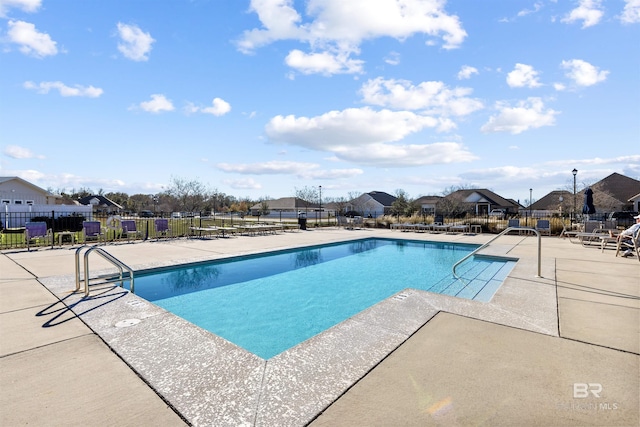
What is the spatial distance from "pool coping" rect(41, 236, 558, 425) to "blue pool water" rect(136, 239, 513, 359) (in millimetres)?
941

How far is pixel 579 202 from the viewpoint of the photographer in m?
33.8

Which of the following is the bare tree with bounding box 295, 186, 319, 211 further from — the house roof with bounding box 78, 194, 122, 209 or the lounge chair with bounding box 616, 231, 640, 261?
the lounge chair with bounding box 616, 231, 640, 261

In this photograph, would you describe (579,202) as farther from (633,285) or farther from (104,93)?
(104,93)

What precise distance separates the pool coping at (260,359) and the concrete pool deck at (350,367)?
14mm

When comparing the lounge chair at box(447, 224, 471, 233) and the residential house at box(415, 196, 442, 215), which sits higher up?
the residential house at box(415, 196, 442, 215)

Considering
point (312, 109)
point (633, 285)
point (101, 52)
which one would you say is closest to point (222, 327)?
point (633, 285)

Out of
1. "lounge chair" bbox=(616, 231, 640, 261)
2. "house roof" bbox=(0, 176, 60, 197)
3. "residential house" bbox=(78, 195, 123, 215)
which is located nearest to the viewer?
"lounge chair" bbox=(616, 231, 640, 261)

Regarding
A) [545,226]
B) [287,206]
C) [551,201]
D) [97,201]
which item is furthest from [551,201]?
[97,201]

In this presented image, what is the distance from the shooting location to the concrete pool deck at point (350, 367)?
6.89 ft

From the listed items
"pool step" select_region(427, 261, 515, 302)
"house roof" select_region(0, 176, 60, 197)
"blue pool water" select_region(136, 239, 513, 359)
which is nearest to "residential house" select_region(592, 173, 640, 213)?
"pool step" select_region(427, 261, 515, 302)

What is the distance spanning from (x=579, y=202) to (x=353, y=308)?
39.7m

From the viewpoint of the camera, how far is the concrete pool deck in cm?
210

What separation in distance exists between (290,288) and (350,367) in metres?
4.34

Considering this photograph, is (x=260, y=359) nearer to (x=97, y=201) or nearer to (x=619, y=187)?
(x=619, y=187)
